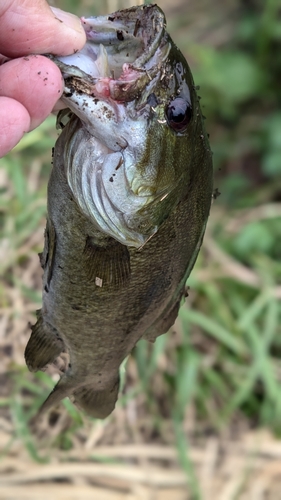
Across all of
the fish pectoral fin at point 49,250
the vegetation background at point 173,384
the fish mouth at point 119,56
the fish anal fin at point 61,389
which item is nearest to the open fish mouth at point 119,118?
the fish mouth at point 119,56

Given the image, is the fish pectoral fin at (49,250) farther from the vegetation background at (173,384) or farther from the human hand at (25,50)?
the vegetation background at (173,384)

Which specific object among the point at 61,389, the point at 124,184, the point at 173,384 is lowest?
the point at 173,384

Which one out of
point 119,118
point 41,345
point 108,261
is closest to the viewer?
point 119,118

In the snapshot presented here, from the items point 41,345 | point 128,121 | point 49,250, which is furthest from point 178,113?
point 41,345

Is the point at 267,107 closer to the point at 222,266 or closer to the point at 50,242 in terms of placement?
the point at 222,266

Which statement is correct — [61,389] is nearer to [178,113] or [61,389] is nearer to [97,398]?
[97,398]

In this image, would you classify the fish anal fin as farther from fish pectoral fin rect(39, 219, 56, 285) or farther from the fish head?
the fish head

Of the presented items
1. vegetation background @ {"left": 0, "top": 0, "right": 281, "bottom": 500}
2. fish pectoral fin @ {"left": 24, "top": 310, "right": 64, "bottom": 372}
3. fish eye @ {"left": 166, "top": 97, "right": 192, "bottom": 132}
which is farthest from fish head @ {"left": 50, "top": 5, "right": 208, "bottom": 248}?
vegetation background @ {"left": 0, "top": 0, "right": 281, "bottom": 500}
